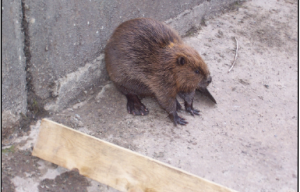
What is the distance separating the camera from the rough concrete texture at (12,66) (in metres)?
2.07

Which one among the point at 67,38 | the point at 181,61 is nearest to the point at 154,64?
the point at 181,61

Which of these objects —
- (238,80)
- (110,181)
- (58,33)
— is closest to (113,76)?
(58,33)

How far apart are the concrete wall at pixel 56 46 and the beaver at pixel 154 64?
0.17 meters

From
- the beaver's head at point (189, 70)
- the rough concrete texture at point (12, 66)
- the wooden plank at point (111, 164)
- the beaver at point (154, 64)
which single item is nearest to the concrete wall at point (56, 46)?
the rough concrete texture at point (12, 66)

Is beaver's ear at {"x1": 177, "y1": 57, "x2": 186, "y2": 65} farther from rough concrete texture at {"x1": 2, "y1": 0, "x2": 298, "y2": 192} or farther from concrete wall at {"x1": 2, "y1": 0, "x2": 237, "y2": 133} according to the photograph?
concrete wall at {"x1": 2, "y1": 0, "x2": 237, "y2": 133}

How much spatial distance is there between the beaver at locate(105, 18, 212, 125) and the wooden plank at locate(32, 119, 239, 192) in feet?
2.91

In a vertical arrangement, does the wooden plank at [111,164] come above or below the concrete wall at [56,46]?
below

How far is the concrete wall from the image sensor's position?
217cm

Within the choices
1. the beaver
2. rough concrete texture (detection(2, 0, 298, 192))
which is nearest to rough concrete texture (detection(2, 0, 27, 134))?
rough concrete texture (detection(2, 0, 298, 192))

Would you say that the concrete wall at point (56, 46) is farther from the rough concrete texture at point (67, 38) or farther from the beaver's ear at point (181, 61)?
the beaver's ear at point (181, 61)

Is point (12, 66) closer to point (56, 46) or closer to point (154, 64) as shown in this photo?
point (56, 46)

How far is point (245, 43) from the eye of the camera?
430 cm

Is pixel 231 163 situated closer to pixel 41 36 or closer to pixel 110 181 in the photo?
pixel 110 181

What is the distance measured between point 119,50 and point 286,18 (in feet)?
11.2
